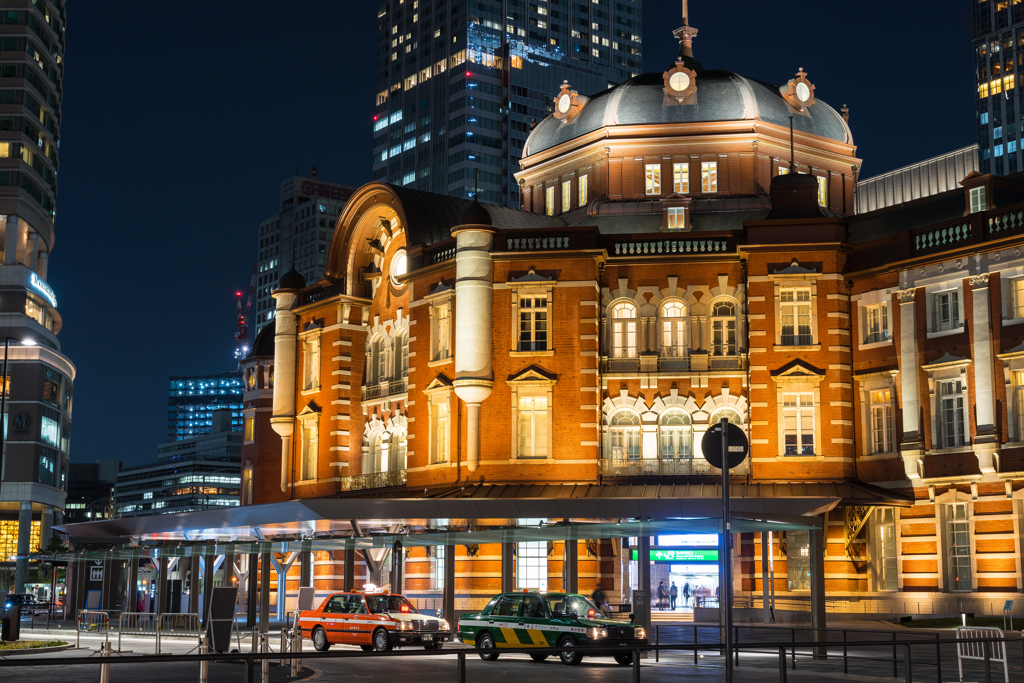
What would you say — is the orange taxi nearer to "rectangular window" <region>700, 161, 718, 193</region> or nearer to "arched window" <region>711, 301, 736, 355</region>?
"arched window" <region>711, 301, 736, 355</region>

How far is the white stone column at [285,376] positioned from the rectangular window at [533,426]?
16296 mm

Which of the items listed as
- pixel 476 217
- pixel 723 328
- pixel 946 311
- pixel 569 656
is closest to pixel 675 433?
pixel 723 328

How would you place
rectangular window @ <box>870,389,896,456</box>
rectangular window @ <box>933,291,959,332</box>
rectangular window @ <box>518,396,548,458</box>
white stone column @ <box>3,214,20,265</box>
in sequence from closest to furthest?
rectangular window @ <box>933,291,959,332</box>, rectangular window @ <box>870,389,896,456</box>, rectangular window @ <box>518,396,548,458</box>, white stone column @ <box>3,214,20,265</box>

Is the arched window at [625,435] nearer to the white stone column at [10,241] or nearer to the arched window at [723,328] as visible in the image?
the arched window at [723,328]

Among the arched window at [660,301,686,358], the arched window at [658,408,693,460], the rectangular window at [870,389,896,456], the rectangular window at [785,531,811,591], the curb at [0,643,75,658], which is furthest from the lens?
the arched window at [660,301,686,358]

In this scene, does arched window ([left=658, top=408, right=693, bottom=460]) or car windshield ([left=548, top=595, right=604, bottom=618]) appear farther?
arched window ([left=658, top=408, right=693, bottom=460])

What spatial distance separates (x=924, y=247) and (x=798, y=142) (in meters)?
14.6

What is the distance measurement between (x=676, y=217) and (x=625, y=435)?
11.5 m

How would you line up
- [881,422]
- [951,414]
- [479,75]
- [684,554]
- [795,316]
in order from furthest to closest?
[479,75] → [684,554] → [795,316] → [881,422] → [951,414]

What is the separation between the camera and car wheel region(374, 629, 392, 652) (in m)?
32.4

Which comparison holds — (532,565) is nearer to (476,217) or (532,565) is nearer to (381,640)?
(476,217)

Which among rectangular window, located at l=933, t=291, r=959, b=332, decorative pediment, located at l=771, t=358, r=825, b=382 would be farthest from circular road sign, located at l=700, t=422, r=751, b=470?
decorative pediment, located at l=771, t=358, r=825, b=382

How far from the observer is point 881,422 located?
48938 mm

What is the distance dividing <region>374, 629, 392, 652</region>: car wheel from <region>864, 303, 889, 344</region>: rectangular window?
25.3 metres
